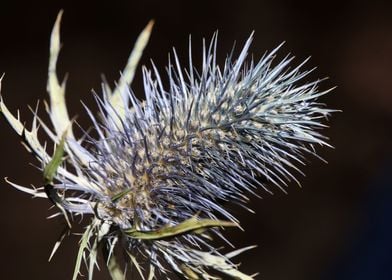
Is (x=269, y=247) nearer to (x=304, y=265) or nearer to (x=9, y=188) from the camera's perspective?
(x=304, y=265)

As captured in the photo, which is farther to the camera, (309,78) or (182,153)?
(309,78)

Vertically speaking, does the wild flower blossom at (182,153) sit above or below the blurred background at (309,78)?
below

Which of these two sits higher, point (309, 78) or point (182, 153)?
point (309, 78)

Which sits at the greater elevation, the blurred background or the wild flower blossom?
the blurred background

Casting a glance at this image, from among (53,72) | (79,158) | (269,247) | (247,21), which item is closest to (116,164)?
(79,158)

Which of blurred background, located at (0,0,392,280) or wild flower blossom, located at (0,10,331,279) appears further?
blurred background, located at (0,0,392,280)
